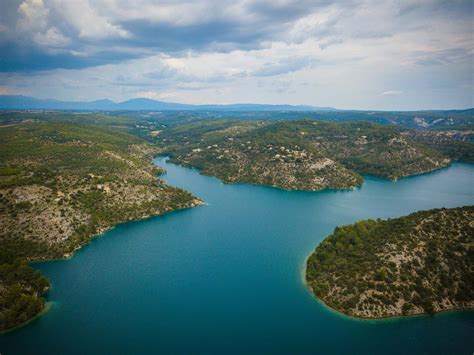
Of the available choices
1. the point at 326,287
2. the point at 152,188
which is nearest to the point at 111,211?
the point at 152,188

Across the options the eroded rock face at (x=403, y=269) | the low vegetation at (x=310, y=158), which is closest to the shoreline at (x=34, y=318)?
the eroded rock face at (x=403, y=269)

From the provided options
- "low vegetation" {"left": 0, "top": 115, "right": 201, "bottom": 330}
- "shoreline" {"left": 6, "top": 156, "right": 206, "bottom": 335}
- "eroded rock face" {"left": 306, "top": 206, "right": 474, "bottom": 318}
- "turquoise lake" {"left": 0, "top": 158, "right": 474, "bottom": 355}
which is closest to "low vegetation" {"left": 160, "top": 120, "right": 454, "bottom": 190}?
"shoreline" {"left": 6, "top": 156, "right": 206, "bottom": 335}

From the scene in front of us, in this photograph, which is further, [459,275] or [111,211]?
[111,211]

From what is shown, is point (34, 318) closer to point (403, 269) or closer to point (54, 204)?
point (54, 204)

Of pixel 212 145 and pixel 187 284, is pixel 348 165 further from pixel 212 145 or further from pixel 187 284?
pixel 187 284

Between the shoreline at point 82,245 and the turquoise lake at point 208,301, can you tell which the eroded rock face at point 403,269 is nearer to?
the turquoise lake at point 208,301
